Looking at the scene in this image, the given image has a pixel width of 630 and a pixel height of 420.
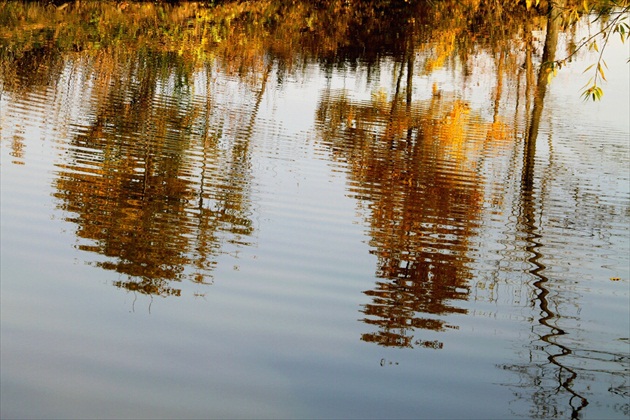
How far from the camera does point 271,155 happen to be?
1449 cm

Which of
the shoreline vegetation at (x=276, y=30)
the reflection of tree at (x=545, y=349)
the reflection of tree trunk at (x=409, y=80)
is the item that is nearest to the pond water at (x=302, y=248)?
the reflection of tree at (x=545, y=349)

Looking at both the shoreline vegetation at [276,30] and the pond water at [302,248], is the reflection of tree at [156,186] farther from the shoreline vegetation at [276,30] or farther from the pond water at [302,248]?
the shoreline vegetation at [276,30]

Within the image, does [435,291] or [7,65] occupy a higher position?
[7,65]

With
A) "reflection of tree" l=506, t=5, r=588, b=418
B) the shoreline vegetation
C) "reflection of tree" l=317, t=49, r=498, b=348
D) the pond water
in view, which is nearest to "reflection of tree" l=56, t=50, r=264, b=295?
the pond water

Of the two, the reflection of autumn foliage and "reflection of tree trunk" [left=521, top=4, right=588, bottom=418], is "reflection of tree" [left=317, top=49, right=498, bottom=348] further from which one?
"reflection of tree trunk" [left=521, top=4, right=588, bottom=418]

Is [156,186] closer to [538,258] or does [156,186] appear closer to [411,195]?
[411,195]

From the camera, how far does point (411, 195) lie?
1255 cm

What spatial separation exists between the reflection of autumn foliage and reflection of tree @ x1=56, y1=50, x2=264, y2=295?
1.64m

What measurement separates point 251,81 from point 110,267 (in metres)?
13.9

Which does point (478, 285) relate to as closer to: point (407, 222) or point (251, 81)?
point (407, 222)

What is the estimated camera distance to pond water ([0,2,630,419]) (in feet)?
19.9

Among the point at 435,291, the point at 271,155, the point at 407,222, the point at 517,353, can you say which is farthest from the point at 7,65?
the point at 517,353

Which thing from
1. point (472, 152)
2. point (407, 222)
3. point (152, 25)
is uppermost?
point (152, 25)

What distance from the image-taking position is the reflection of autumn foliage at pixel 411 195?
7.93m
